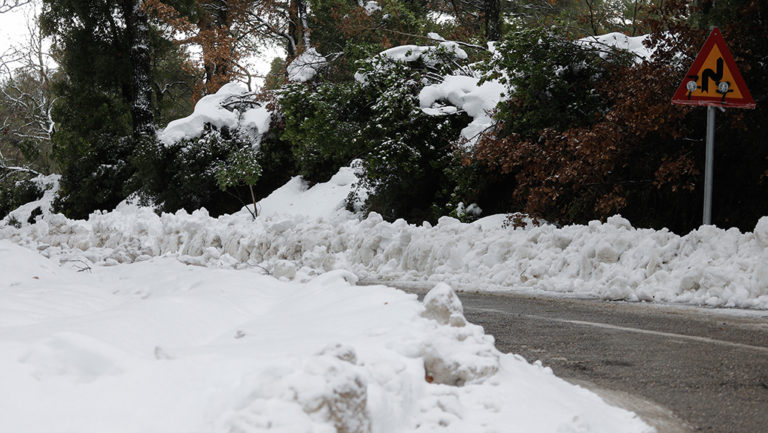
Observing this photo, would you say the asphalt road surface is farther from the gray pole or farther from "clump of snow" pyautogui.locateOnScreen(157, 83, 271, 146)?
"clump of snow" pyautogui.locateOnScreen(157, 83, 271, 146)

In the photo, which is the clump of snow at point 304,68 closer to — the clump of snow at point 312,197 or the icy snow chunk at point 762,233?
the clump of snow at point 312,197

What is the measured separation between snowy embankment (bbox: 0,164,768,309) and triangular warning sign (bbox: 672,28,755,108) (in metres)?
1.54

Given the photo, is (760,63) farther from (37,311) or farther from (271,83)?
(271,83)

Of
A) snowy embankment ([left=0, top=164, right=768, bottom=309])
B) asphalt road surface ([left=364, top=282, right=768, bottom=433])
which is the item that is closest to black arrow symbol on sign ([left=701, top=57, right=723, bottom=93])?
snowy embankment ([left=0, top=164, right=768, bottom=309])

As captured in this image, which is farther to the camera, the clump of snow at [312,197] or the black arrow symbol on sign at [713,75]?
the clump of snow at [312,197]

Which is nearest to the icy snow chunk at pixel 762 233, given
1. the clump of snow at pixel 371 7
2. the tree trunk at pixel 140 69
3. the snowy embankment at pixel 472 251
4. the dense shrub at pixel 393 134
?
the snowy embankment at pixel 472 251

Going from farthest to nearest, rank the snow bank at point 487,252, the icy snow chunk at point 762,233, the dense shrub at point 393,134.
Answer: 1. the dense shrub at point 393,134
2. the snow bank at point 487,252
3. the icy snow chunk at point 762,233

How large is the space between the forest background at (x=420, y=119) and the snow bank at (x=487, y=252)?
4.70 feet

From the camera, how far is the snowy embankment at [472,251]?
21.1 feet

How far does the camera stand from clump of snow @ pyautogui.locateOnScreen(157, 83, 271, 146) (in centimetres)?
2003

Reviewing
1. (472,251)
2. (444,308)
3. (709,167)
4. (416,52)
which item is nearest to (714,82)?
(709,167)

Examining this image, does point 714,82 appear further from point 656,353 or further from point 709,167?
point 656,353

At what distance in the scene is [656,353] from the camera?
4.12m

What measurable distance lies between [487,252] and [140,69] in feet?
57.9
